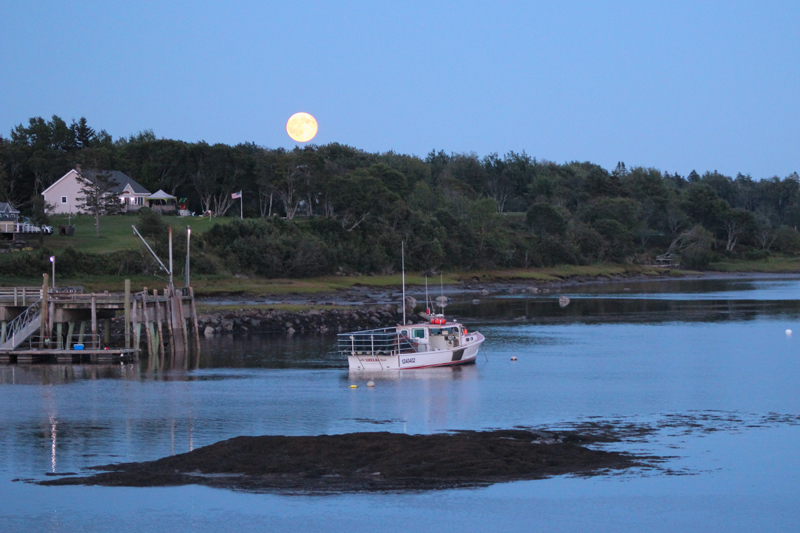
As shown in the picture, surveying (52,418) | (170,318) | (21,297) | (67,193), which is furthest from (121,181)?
(52,418)

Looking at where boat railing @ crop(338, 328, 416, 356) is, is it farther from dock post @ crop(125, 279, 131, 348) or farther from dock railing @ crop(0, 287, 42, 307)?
dock railing @ crop(0, 287, 42, 307)

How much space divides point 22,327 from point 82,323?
351 cm

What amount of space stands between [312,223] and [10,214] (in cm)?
3941

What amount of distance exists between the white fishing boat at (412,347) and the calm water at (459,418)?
0.89 meters

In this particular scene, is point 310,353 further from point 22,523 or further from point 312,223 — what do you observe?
point 312,223

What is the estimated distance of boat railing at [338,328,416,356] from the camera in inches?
1893

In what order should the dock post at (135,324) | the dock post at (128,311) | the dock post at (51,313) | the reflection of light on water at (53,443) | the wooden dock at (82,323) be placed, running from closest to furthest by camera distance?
the reflection of light on water at (53,443) → the dock post at (128,311) → the wooden dock at (82,323) → the dock post at (51,313) → the dock post at (135,324)

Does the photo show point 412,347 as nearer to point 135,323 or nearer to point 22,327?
point 135,323

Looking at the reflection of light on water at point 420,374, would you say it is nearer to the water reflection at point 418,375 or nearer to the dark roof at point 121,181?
the water reflection at point 418,375

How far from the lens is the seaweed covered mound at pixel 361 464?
902 inches

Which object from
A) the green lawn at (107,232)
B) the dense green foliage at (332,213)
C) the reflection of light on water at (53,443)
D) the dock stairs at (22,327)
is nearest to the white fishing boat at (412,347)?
the reflection of light on water at (53,443)

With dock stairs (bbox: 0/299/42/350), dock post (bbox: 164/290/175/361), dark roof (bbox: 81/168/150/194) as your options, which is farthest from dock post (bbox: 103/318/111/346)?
dark roof (bbox: 81/168/150/194)

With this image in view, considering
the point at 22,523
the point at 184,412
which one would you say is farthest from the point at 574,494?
the point at 184,412

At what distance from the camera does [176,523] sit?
67.7 feet
